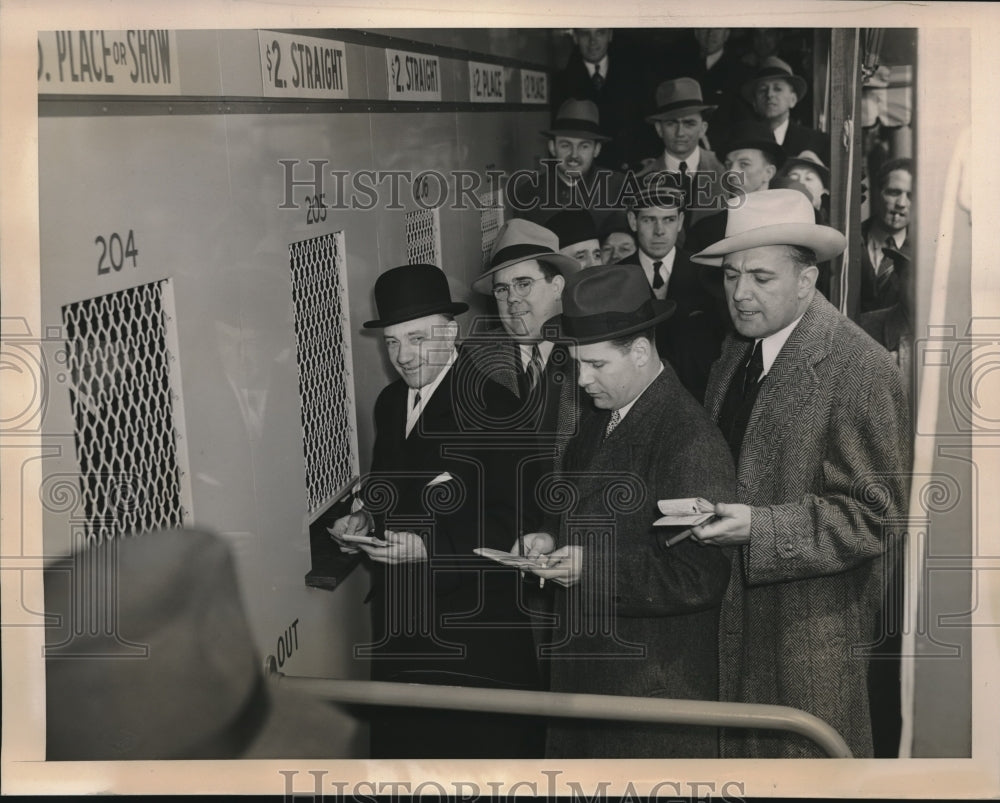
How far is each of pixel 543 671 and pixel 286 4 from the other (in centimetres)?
207

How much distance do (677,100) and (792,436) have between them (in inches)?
40.0

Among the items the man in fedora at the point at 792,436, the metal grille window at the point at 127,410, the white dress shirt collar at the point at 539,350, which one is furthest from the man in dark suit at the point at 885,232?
the metal grille window at the point at 127,410

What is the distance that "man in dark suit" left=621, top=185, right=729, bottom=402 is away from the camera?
3.19 m

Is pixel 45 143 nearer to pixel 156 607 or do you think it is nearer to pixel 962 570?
pixel 156 607

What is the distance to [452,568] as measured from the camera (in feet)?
10.7

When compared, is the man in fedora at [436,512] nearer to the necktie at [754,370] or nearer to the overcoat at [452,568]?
the overcoat at [452,568]

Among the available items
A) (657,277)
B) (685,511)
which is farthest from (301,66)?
(685,511)

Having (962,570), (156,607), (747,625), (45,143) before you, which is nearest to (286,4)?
(45,143)

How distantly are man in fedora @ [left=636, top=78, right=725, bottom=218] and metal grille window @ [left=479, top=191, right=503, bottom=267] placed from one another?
0.45m

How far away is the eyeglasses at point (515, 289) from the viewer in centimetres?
323

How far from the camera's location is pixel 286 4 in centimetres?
317

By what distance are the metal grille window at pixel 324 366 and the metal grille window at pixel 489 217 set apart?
16.1 inches
